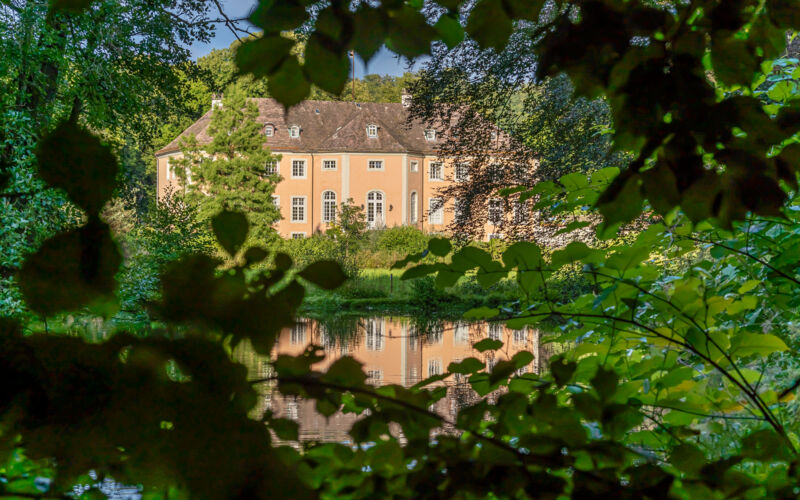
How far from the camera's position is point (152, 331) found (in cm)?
28

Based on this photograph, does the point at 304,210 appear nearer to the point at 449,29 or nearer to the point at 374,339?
the point at 374,339

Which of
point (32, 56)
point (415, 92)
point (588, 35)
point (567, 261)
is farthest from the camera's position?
point (415, 92)

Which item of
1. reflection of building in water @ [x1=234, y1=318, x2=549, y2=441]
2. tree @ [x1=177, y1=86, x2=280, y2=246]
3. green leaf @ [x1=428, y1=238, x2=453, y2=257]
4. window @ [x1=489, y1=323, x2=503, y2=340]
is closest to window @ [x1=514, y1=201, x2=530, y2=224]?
reflection of building in water @ [x1=234, y1=318, x2=549, y2=441]

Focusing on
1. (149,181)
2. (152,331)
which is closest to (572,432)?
(152,331)

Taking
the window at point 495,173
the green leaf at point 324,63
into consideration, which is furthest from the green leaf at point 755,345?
the window at point 495,173

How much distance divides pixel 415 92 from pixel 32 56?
4.47m

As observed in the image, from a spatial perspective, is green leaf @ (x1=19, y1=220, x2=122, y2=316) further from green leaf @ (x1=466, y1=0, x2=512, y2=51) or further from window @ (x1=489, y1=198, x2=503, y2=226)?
window @ (x1=489, y1=198, x2=503, y2=226)

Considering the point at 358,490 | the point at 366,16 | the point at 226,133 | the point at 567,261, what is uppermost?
the point at 226,133

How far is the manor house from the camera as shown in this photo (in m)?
25.5

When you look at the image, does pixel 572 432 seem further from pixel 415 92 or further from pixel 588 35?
pixel 415 92

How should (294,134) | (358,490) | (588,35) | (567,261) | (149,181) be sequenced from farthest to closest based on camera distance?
(149,181), (294,134), (567,261), (588,35), (358,490)

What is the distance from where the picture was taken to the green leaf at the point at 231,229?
0.33 metres

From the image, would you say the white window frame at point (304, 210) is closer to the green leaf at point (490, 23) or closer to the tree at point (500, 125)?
the tree at point (500, 125)

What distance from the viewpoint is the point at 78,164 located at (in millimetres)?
276
